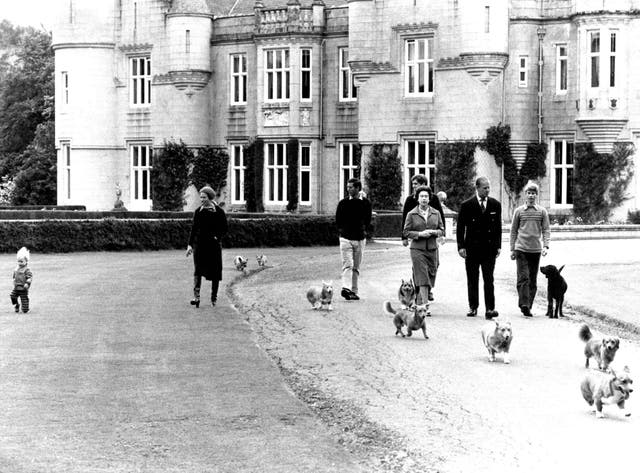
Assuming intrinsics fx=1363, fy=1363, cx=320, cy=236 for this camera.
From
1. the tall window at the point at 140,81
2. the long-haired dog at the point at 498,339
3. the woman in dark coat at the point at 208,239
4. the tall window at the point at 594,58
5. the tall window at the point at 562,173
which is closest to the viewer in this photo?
the long-haired dog at the point at 498,339

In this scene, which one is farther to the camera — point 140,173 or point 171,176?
point 140,173

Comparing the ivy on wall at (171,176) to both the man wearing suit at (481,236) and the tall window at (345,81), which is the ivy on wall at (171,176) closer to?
the tall window at (345,81)

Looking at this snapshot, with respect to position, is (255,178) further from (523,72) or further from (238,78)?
(523,72)

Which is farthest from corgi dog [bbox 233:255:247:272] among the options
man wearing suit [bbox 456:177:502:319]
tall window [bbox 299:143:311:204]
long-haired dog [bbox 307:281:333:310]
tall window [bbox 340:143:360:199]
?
tall window [bbox 299:143:311:204]

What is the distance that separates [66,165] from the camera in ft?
196

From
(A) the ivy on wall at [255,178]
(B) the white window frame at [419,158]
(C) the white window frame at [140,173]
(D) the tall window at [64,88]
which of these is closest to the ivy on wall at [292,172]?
(A) the ivy on wall at [255,178]

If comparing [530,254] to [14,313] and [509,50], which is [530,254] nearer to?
[14,313]

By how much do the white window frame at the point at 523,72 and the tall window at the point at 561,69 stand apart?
1.04m

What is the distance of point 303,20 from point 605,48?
1257cm

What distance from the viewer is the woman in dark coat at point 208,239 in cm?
2155

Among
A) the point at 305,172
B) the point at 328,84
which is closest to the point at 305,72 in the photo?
the point at 328,84

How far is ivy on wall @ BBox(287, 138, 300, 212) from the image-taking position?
5228 cm

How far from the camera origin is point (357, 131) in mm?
51656

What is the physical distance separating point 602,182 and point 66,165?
25408 millimetres
